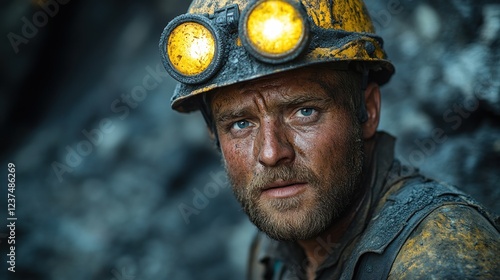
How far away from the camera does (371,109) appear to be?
2.49 metres

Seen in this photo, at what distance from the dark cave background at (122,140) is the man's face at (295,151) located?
165 cm

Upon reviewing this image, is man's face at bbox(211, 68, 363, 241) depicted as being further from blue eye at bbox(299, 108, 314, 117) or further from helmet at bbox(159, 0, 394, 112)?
helmet at bbox(159, 0, 394, 112)

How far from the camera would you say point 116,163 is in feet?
15.0

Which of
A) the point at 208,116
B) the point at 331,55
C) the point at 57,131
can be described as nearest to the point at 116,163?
the point at 57,131

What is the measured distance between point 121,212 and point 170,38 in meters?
2.69

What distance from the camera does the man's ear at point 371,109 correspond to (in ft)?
8.01

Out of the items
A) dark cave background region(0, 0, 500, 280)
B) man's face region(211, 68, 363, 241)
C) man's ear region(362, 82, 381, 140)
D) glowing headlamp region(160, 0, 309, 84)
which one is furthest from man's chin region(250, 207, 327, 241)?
dark cave background region(0, 0, 500, 280)

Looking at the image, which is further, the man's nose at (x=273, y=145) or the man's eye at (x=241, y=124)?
the man's eye at (x=241, y=124)

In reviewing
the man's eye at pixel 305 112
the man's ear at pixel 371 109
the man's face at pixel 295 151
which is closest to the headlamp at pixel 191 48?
the man's face at pixel 295 151

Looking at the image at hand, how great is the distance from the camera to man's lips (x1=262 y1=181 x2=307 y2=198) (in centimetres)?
212

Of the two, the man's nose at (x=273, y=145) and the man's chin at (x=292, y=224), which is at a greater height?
the man's nose at (x=273, y=145)

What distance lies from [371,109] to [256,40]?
2.74 feet

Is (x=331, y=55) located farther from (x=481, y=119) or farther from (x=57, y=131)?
(x=57, y=131)

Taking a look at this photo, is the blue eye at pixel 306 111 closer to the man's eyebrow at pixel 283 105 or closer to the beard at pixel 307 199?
the man's eyebrow at pixel 283 105
